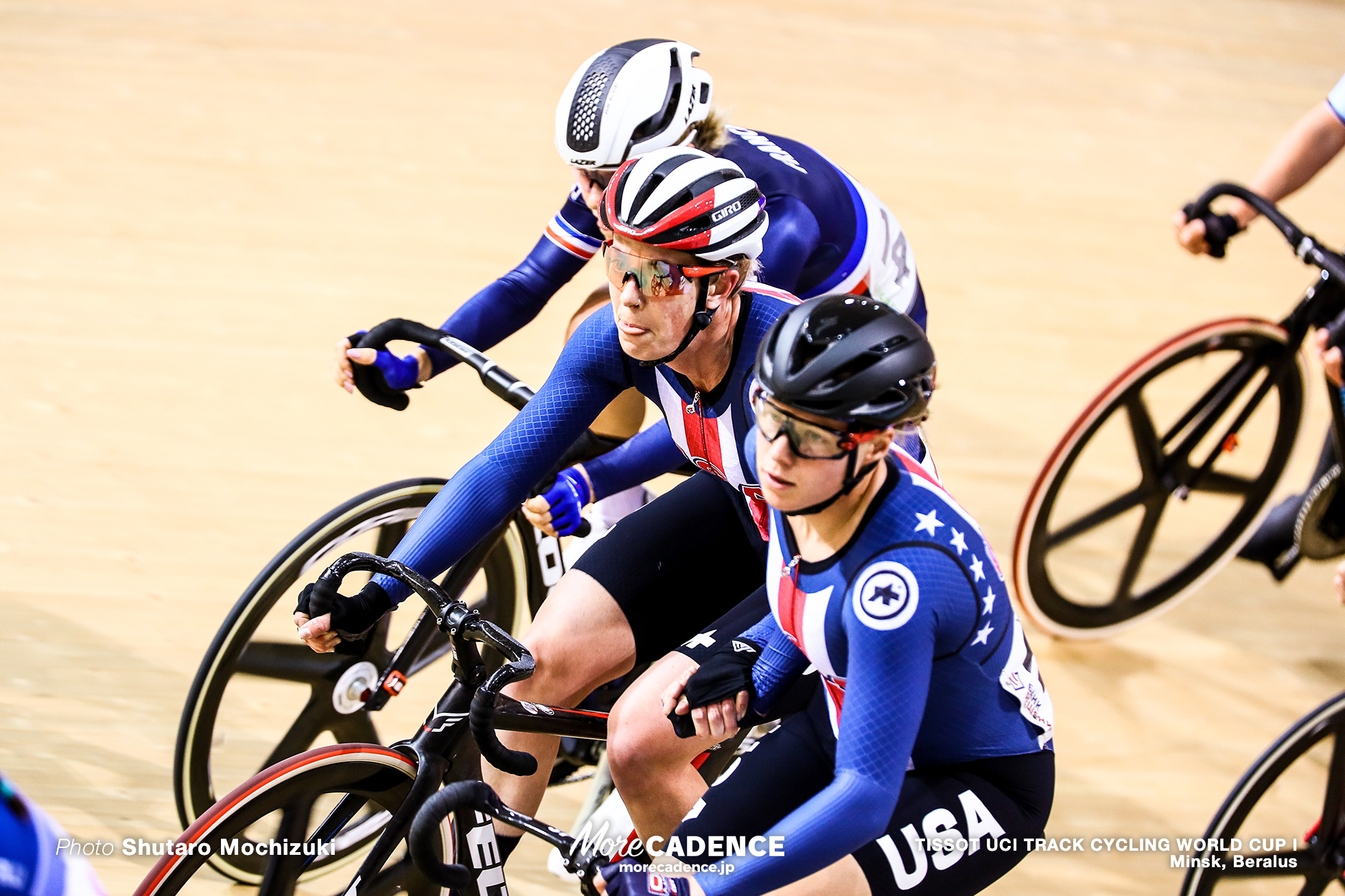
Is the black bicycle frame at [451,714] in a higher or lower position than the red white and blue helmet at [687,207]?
lower

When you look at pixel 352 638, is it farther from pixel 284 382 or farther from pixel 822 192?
pixel 284 382

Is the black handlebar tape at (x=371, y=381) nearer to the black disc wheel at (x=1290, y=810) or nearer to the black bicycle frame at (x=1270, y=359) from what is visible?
the black disc wheel at (x=1290, y=810)

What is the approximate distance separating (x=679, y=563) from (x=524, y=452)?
41cm

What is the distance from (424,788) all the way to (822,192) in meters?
1.40

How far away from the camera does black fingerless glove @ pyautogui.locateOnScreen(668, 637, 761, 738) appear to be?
199 cm

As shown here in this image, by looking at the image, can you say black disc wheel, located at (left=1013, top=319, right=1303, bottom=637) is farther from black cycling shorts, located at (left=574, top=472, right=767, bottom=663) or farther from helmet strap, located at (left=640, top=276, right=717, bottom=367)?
helmet strap, located at (left=640, top=276, right=717, bottom=367)

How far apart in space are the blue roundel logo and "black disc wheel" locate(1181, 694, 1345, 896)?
1179mm

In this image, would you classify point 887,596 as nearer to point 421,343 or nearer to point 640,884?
point 640,884

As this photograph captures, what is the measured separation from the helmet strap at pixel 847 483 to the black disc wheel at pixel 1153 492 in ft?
6.22

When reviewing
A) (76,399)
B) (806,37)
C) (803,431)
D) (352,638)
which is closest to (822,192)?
(803,431)

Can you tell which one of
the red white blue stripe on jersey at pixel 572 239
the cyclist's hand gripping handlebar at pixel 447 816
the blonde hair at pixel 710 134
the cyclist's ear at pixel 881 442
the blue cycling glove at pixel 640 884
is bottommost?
the cyclist's hand gripping handlebar at pixel 447 816

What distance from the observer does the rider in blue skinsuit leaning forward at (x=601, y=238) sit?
8.09ft

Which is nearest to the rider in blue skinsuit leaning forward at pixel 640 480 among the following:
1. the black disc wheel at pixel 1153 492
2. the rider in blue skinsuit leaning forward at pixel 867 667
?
the rider in blue skinsuit leaning forward at pixel 867 667

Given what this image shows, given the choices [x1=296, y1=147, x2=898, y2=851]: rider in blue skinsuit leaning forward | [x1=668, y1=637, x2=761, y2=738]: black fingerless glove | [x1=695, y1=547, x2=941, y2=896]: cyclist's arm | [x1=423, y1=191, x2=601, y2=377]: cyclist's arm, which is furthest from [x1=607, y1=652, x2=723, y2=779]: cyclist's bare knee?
[x1=423, y1=191, x2=601, y2=377]: cyclist's arm
